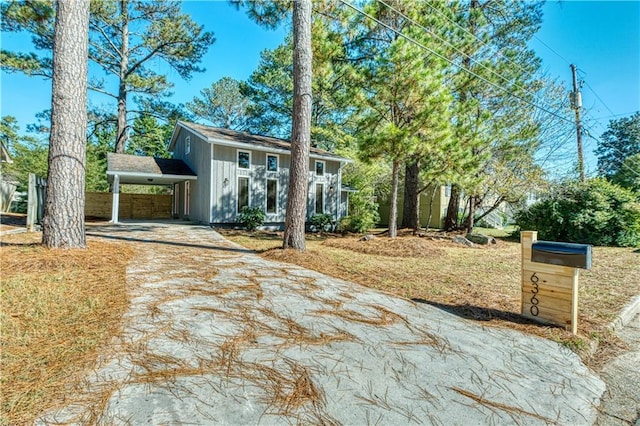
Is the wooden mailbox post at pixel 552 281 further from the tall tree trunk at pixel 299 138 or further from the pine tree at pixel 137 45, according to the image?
the pine tree at pixel 137 45

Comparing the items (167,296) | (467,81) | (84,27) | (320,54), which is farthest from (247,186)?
(167,296)

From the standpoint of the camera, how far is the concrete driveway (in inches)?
64.9

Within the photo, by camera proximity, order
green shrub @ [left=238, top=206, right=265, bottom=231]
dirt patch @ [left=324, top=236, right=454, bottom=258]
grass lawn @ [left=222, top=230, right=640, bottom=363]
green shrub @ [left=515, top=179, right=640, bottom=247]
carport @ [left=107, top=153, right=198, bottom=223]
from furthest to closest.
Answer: carport @ [left=107, top=153, right=198, bottom=223], green shrub @ [left=238, top=206, right=265, bottom=231], green shrub @ [left=515, top=179, right=640, bottom=247], dirt patch @ [left=324, top=236, right=454, bottom=258], grass lawn @ [left=222, top=230, right=640, bottom=363]

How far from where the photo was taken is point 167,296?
136 inches

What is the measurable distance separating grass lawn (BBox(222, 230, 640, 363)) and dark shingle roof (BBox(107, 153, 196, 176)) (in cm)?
955

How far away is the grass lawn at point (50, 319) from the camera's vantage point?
5.63 feet

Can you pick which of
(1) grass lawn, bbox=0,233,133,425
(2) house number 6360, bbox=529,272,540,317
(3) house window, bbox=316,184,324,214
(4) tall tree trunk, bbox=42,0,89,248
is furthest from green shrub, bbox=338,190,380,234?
(2) house number 6360, bbox=529,272,540,317

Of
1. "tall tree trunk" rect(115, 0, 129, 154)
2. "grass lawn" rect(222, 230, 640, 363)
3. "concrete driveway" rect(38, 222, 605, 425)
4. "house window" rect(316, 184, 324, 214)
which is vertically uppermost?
"tall tree trunk" rect(115, 0, 129, 154)

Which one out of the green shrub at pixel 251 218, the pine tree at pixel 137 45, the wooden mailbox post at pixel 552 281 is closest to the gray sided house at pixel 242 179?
the green shrub at pixel 251 218

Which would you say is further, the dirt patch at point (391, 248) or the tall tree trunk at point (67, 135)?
the dirt patch at point (391, 248)

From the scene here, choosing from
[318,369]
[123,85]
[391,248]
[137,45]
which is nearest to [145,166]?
[123,85]

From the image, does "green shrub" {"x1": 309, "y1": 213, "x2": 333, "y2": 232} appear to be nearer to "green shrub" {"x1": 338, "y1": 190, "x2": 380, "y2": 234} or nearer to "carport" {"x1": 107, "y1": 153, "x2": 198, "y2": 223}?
"green shrub" {"x1": 338, "y1": 190, "x2": 380, "y2": 234}

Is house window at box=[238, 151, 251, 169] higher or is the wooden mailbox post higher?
house window at box=[238, 151, 251, 169]

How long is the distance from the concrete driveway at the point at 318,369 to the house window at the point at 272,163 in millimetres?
10627
